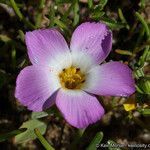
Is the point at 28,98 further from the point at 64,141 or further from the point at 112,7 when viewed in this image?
the point at 112,7

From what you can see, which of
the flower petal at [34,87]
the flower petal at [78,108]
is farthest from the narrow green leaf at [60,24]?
the flower petal at [78,108]

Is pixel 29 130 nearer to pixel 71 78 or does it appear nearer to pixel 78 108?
pixel 71 78

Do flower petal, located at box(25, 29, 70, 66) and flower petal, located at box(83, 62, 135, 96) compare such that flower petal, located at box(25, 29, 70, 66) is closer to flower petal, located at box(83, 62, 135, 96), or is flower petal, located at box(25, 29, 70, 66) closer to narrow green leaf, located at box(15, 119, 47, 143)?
flower petal, located at box(83, 62, 135, 96)

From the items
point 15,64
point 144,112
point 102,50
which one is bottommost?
point 144,112

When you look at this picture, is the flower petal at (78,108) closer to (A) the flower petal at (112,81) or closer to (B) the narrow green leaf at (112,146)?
(A) the flower petal at (112,81)

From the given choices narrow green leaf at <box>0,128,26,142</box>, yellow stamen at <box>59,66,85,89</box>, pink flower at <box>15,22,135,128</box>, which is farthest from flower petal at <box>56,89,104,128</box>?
narrow green leaf at <box>0,128,26,142</box>

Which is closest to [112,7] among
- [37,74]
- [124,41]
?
[124,41]

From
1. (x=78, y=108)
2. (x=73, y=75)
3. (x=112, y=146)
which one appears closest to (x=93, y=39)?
(x=73, y=75)
